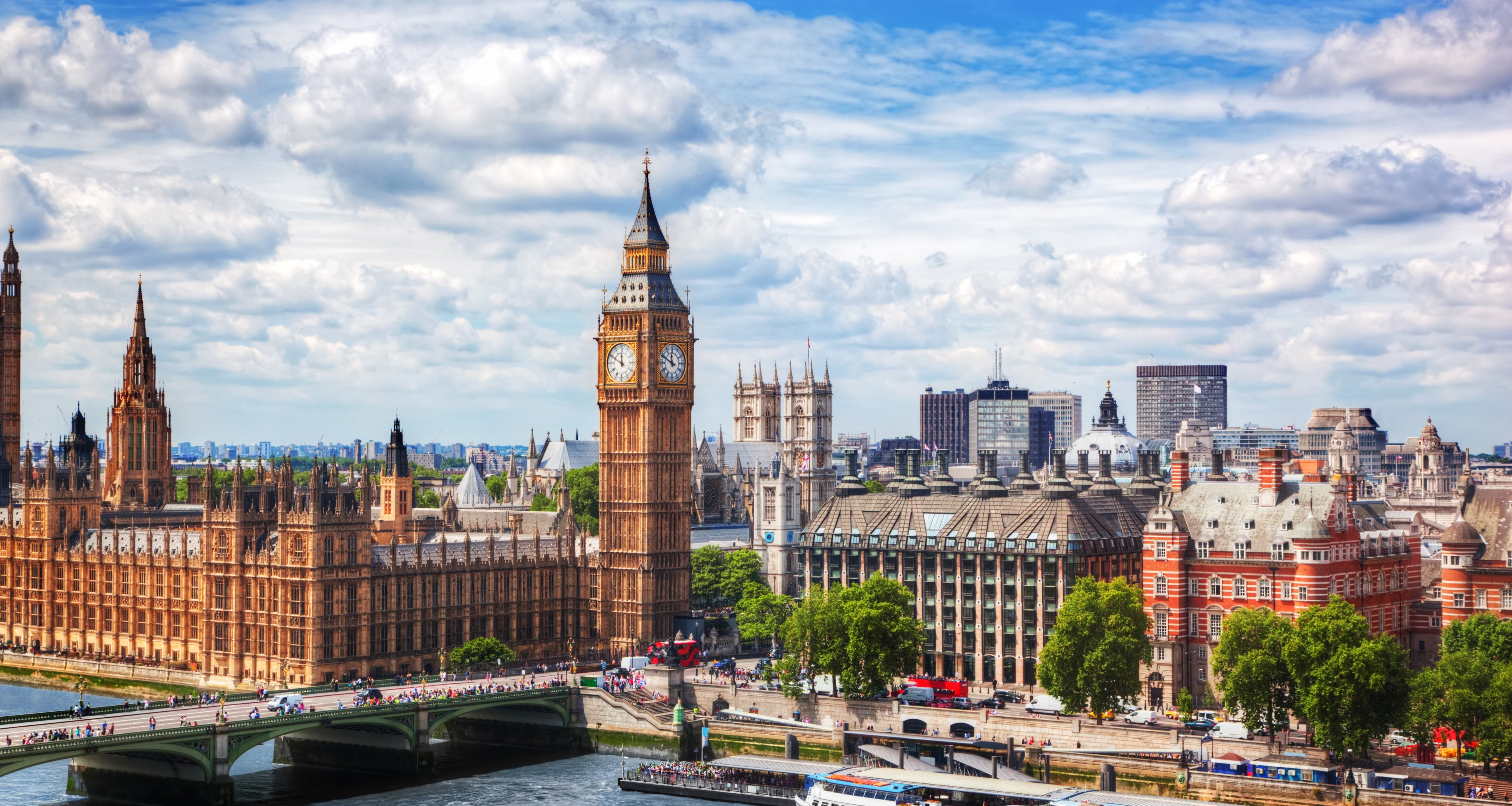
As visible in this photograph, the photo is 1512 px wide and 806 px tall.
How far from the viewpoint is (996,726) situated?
12725 cm

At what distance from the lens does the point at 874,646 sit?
444 ft

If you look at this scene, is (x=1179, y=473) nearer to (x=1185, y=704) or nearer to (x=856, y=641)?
(x=1185, y=704)

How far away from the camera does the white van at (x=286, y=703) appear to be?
12512cm

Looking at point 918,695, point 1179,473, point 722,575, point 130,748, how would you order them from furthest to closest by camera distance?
1. point 722,575
2. point 1179,473
3. point 918,695
4. point 130,748

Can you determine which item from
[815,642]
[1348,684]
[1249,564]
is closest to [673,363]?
[815,642]

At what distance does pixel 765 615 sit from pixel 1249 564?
45.2 meters

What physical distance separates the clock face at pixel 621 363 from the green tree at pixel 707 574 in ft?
98.7

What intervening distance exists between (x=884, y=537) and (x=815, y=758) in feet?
117

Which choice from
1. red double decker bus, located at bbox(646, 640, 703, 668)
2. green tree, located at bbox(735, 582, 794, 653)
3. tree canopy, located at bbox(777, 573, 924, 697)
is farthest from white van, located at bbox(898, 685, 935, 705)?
green tree, located at bbox(735, 582, 794, 653)

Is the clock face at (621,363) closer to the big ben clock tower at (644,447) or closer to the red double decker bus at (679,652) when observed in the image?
the big ben clock tower at (644,447)

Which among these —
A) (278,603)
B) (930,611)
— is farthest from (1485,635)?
(278,603)

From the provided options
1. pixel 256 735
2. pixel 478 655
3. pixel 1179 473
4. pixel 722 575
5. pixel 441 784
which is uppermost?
pixel 1179 473

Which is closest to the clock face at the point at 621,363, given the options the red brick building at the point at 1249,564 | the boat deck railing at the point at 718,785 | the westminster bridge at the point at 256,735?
the westminster bridge at the point at 256,735

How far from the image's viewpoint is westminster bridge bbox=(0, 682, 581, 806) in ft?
370
